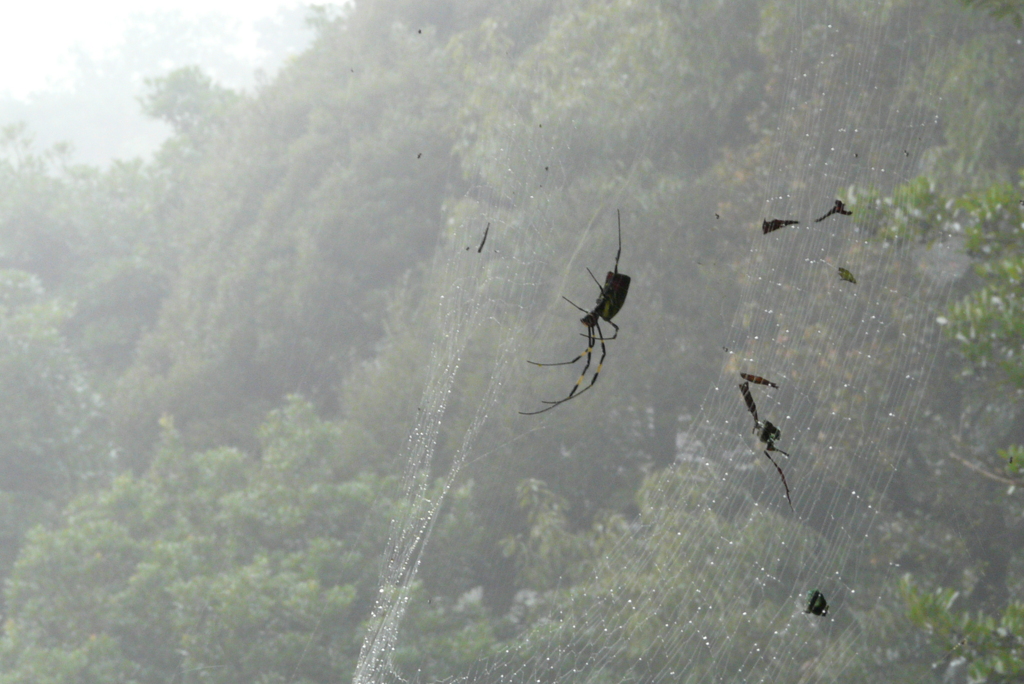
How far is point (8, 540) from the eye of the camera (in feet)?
40.8

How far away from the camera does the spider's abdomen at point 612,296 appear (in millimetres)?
2406

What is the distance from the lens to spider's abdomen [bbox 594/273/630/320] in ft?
7.89

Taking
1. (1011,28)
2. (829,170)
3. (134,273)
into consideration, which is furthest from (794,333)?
(134,273)

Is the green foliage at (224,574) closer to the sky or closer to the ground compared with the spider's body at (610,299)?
closer to the sky

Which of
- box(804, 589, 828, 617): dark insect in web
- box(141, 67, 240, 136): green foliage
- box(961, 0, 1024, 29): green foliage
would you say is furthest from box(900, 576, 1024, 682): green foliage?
box(141, 67, 240, 136): green foliage

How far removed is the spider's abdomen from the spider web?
366 centimetres

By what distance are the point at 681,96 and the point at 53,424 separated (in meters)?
10.7

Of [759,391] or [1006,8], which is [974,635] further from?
[1006,8]

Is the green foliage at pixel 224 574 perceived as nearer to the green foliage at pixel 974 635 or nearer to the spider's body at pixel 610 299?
the green foliage at pixel 974 635

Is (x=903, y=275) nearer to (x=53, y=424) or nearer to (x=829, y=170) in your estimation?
(x=829, y=170)

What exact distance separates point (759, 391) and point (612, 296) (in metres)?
4.31

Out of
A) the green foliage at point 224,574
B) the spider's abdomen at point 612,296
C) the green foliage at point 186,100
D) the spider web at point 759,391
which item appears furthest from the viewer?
the green foliage at point 186,100

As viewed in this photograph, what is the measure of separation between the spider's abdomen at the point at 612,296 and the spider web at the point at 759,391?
366cm

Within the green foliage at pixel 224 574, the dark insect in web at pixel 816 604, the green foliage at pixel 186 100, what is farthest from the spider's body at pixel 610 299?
the green foliage at pixel 186 100
